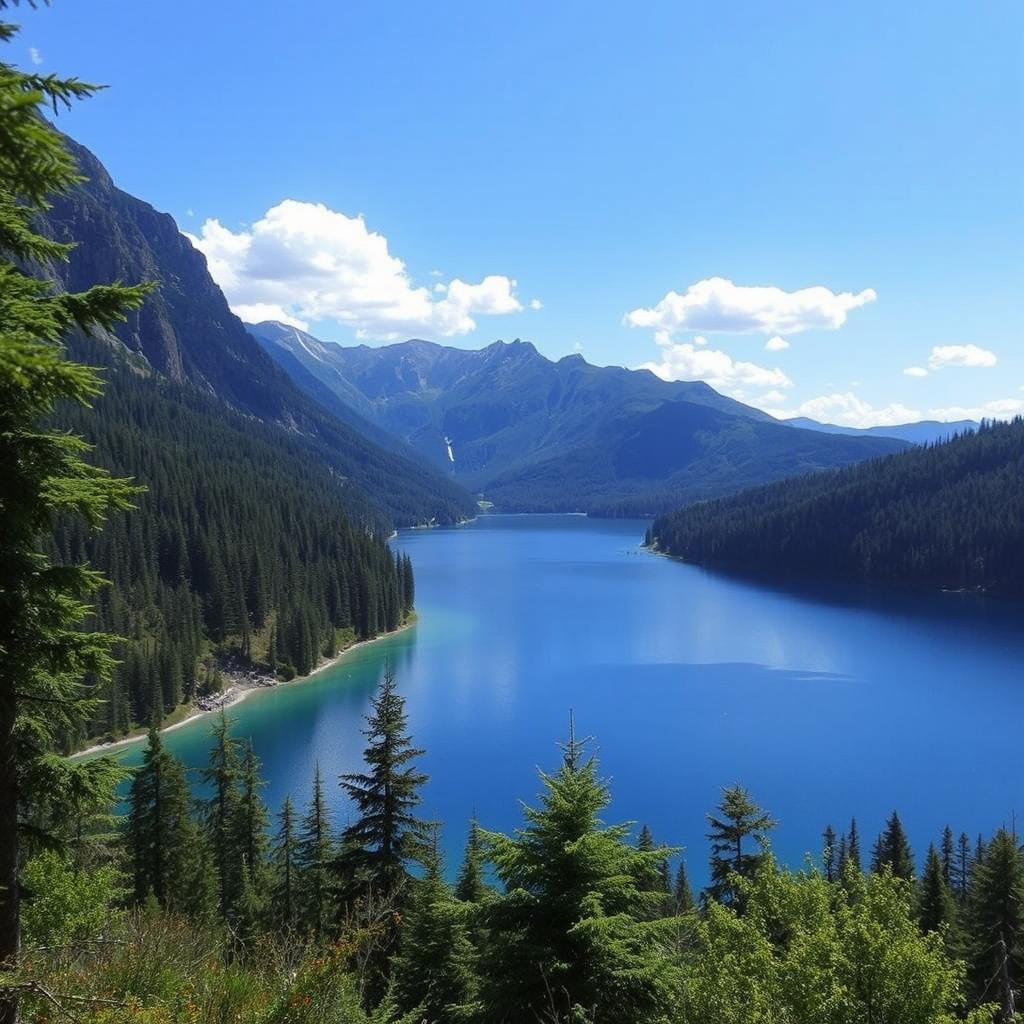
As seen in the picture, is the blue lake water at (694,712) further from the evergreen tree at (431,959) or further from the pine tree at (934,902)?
the evergreen tree at (431,959)

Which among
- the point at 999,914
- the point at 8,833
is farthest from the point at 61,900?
the point at 999,914

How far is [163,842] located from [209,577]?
7734 centimetres

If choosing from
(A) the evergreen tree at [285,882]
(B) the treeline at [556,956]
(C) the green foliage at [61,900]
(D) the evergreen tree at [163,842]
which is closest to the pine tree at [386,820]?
(B) the treeline at [556,956]

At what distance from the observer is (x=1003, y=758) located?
66562 mm

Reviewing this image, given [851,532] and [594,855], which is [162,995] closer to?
[594,855]

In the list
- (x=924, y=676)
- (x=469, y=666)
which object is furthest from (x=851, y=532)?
(x=469, y=666)

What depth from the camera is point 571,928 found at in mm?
11469

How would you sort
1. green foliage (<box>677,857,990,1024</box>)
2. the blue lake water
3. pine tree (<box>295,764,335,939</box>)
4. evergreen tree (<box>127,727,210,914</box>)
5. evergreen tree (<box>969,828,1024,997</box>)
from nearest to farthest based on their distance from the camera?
1. green foliage (<box>677,857,990,1024</box>)
2. evergreen tree (<box>969,828,1024,997</box>)
3. pine tree (<box>295,764,335,939</box>)
4. evergreen tree (<box>127,727,210,914</box>)
5. the blue lake water

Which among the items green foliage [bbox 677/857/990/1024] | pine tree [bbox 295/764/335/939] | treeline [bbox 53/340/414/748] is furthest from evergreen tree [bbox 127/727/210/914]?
Result: treeline [bbox 53/340/414/748]

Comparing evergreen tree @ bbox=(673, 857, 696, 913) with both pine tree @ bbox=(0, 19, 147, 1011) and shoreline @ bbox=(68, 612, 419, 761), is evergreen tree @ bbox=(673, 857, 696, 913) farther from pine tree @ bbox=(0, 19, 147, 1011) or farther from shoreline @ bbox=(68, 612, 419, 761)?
shoreline @ bbox=(68, 612, 419, 761)

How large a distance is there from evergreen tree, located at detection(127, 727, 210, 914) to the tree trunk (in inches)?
1002

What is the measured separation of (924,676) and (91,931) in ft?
328

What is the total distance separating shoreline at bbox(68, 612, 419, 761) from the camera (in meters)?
65.4

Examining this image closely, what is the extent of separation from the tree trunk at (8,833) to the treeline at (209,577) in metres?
61.1
